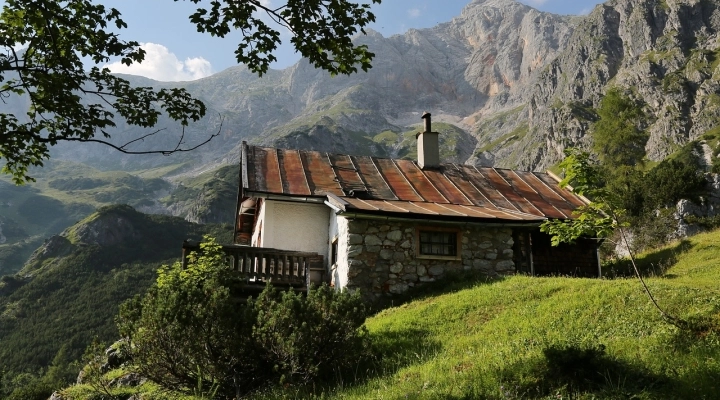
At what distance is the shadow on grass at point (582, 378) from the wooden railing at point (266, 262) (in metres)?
8.53

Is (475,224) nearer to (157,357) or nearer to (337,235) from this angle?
(337,235)

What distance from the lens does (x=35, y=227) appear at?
14912 cm

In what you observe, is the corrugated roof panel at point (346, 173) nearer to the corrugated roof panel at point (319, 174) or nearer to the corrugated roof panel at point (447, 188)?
the corrugated roof panel at point (319, 174)

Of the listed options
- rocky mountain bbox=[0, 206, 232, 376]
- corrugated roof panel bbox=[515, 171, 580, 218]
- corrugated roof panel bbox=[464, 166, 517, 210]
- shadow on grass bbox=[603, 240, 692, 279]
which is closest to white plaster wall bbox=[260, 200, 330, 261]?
corrugated roof panel bbox=[464, 166, 517, 210]

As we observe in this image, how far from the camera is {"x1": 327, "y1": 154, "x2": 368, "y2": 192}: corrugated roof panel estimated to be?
60.4 ft

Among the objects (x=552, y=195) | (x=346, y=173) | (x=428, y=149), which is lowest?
(x=552, y=195)

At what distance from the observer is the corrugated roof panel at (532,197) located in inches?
741

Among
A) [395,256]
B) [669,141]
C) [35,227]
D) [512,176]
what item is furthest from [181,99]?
[35,227]

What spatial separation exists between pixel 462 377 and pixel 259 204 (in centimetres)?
1499

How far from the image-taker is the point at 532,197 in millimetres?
20328

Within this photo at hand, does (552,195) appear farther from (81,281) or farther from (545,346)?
(81,281)

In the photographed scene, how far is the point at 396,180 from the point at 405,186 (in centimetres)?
67

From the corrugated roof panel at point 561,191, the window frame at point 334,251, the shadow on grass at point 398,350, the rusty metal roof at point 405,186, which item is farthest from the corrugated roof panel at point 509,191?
the shadow on grass at point 398,350

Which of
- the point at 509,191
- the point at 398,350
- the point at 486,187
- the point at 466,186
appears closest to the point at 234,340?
the point at 398,350
